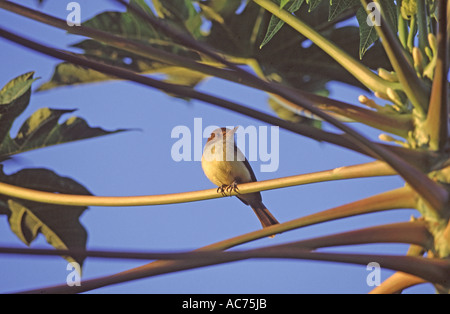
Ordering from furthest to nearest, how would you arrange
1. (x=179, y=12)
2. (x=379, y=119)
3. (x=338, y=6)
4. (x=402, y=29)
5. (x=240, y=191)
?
(x=179, y=12) < (x=402, y=29) < (x=338, y=6) < (x=379, y=119) < (x=240, y=191)

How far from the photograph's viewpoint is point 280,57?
3617mm

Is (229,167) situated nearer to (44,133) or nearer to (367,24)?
(44,133)

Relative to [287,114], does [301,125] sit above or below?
below

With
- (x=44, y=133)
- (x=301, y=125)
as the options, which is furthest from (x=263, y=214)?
(x=301, y=125)

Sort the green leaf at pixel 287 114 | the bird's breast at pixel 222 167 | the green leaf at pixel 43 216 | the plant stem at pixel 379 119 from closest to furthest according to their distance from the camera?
the plant stem at pixel 379 119 → the green leaf at pixel 43 216 → the green leaf at pixel 287 114 → the bird's breast at pixel 222 167

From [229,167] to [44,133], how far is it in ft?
4.75

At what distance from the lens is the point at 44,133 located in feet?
9.50

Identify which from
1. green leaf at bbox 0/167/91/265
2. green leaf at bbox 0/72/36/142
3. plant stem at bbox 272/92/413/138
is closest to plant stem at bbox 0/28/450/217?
plant stem at bbox 272/92/413/138

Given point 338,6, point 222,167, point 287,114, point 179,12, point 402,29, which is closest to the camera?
point 338,6

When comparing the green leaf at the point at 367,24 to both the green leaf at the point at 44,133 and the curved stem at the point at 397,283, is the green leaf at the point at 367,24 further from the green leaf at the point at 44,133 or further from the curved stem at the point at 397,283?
the green leaf at the point at 44,133

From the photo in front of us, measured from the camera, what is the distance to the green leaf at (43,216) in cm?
312

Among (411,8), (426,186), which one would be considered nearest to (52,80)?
(411,8)

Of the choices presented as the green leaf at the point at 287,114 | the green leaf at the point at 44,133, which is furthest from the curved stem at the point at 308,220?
the green leaf at the point at 287,114

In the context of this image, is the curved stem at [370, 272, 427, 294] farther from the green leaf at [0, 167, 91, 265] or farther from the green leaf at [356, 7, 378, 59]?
the green leaf at [0, 167, 91, 265]
